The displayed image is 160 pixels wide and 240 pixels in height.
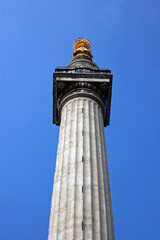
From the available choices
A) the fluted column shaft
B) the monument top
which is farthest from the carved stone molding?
the monument top

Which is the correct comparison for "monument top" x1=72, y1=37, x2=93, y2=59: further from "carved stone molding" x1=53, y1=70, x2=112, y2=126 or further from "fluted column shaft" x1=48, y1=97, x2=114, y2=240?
"fluted column shaft" x1=48, y1=97, x2=114, y2=240

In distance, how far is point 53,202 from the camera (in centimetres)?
2023

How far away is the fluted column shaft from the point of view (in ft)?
58.1

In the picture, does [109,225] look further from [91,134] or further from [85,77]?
[85,77]

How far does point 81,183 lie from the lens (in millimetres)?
19969

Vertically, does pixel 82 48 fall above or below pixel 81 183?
above

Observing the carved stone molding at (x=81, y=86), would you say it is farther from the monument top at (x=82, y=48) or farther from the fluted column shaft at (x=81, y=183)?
the monument top at (x=82, y=48)

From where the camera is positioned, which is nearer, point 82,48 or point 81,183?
point 81,183

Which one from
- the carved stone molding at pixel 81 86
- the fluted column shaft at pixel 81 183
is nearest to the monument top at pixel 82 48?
the carved stone molding at pixel 81 86

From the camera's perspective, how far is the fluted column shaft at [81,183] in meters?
17.7

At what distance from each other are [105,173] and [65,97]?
30.9ft

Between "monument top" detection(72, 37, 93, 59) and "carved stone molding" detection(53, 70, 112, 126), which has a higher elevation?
"monument top" detection(72, 37, 93, 59)

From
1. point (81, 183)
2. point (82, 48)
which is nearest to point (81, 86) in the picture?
point (81, 183)

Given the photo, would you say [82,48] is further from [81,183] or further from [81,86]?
[81,183]
